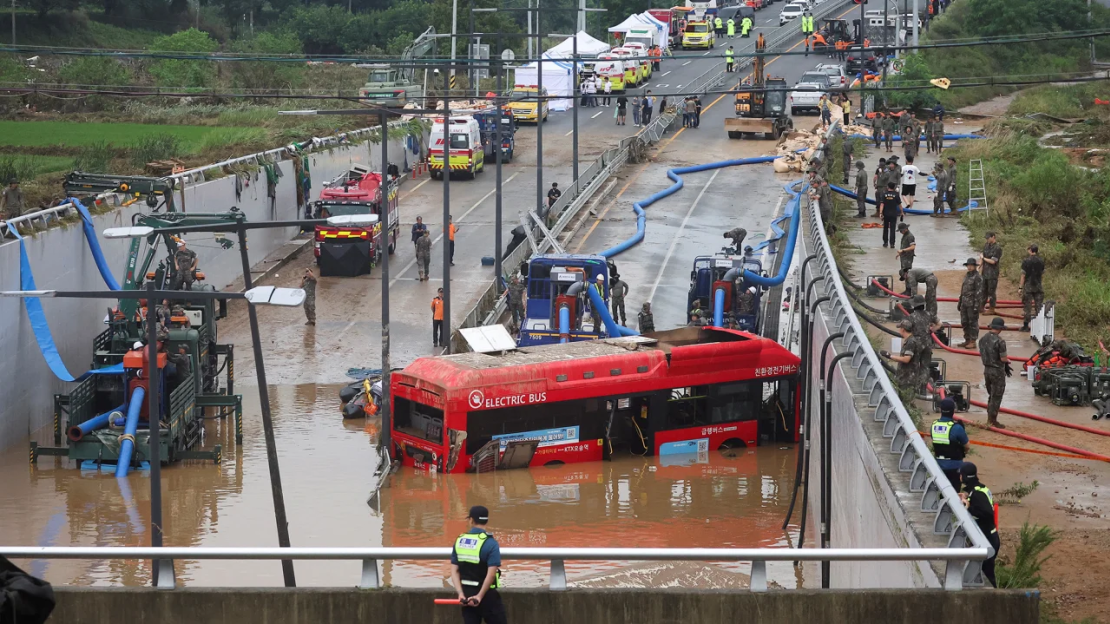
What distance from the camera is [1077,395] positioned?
75.5 feet

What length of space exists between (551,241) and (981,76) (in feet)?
132

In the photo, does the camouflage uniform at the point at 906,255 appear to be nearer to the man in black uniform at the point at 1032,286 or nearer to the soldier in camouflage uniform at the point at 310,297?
the man in black uniform at the point at 1032,286

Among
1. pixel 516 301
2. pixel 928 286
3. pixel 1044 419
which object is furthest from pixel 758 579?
pixel 516 301

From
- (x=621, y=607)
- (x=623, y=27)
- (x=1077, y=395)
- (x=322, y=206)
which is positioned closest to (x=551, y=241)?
(x=322, y=206)

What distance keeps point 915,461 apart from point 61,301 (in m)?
25.1

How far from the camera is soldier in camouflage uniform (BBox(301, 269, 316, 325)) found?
40344mm

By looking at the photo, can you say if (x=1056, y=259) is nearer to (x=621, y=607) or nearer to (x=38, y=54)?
(x=621, y=607)

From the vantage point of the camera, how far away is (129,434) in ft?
93.4

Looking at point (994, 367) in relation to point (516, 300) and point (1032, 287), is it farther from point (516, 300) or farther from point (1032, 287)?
point (516, 300)

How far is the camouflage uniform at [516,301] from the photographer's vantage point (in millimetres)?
38562

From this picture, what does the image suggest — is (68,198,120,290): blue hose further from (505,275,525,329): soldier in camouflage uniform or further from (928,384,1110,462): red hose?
(928,384,1110,462): red hose

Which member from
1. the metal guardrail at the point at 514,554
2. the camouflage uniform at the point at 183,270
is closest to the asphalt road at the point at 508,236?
the camouflage uniform at the point at 183,270

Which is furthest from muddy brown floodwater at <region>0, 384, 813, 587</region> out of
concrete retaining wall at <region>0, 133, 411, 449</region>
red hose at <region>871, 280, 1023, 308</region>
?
red hose at <region>871, 280, 1023, 308</region>

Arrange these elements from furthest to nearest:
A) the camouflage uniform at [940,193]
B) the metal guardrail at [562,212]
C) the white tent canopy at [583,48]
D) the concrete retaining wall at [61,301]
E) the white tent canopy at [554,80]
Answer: the white tent canopy at [583,48], the white tent canopy at [554,80], the camouflage uniform at [940,193], the metal guardrail at [562,212], the concrete retaining wall at [61,301]
